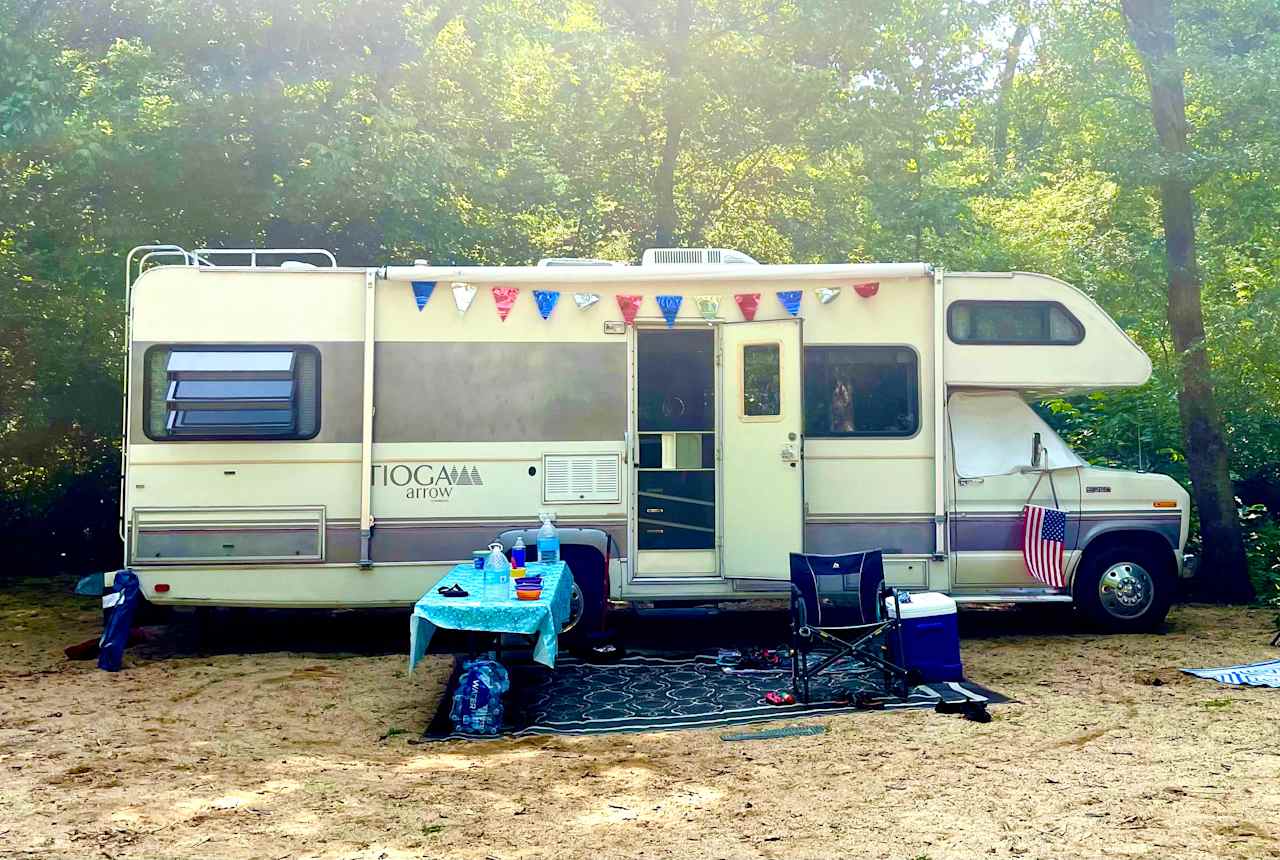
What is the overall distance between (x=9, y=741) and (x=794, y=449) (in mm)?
4993

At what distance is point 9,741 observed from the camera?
232 inches

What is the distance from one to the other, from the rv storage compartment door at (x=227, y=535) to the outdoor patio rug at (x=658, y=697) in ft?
5.85

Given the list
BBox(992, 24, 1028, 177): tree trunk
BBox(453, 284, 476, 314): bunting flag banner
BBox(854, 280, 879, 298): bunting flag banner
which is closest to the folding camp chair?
BBox(854, 280, 879, 298): bunting flag banner

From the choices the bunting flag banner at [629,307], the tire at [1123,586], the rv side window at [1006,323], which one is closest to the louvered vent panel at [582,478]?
the bunting flag banner at [629,307]

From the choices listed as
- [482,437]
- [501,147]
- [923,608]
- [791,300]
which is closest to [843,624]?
[923,608]

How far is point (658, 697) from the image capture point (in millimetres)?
6824

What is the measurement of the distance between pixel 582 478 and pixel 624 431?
44cm

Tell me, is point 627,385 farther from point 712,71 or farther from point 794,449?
point 712,71

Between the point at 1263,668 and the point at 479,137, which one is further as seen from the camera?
the point at 479,137

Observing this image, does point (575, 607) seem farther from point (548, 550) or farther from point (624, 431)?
point (624, 431)

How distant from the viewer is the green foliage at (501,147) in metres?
10.8

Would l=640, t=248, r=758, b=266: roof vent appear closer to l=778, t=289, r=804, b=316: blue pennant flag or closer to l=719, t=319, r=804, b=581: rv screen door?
l=778, t=289, r=804, b=316: blue pennant flag

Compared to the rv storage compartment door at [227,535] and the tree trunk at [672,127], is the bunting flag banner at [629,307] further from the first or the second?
the tree trunk at [672,127]

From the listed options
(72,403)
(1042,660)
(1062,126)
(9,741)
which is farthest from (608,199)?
(9,741)
